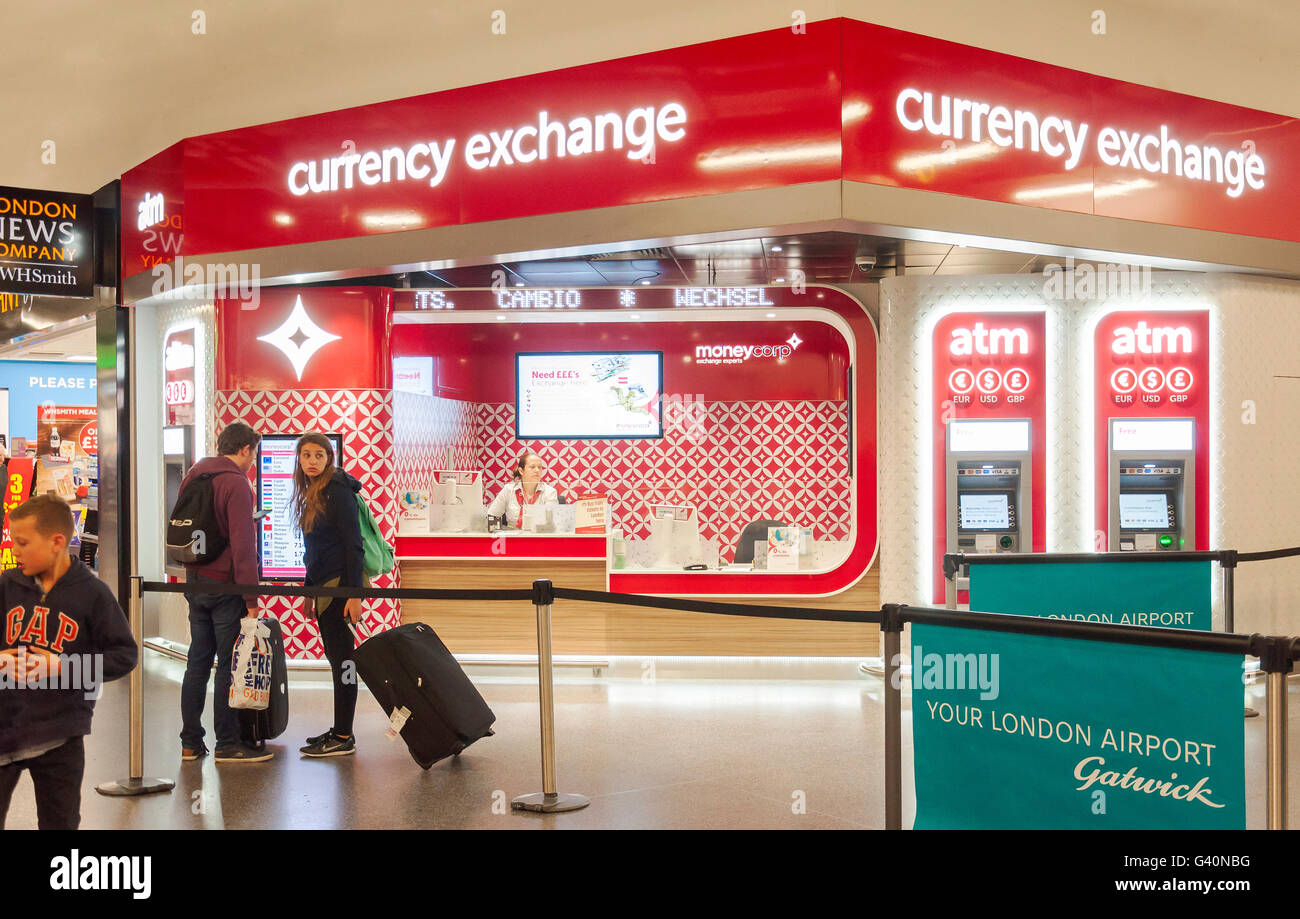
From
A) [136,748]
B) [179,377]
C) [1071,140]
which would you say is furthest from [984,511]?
[179,377]

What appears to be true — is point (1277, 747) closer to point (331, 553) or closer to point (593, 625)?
point (331, 553)

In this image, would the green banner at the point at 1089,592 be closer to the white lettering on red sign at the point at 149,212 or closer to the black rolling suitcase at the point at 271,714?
the black rolling suitcase at the point at 271,714

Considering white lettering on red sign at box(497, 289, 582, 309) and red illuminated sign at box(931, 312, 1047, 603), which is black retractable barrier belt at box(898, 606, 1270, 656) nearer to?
red illuminated sign at box(931, 312, 1047, 603)

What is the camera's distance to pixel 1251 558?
5.42 meters

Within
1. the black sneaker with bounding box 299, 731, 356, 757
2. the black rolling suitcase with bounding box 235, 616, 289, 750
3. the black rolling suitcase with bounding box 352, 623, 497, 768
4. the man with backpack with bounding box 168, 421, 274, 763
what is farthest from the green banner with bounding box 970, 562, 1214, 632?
the man with backpack with bounding box 168, 421, 274, 763

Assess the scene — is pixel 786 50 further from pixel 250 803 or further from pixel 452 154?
pixel 250 803

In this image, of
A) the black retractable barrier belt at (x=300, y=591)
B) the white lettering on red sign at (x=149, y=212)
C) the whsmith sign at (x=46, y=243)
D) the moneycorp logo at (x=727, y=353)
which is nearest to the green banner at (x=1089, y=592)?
the black retractable barrier belt at (x=300, y=591)

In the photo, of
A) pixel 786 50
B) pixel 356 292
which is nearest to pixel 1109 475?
pixel 786 50

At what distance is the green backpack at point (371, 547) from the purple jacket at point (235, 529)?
553mm

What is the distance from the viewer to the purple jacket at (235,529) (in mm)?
4832

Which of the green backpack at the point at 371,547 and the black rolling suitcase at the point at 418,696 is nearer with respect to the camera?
the black rolling suitcase at the point at 418,696

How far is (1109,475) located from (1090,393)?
56 cm

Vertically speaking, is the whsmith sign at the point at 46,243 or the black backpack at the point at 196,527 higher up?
the whsmith sign at the point at 46,243

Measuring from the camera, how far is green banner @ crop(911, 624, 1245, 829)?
2.53 metres
